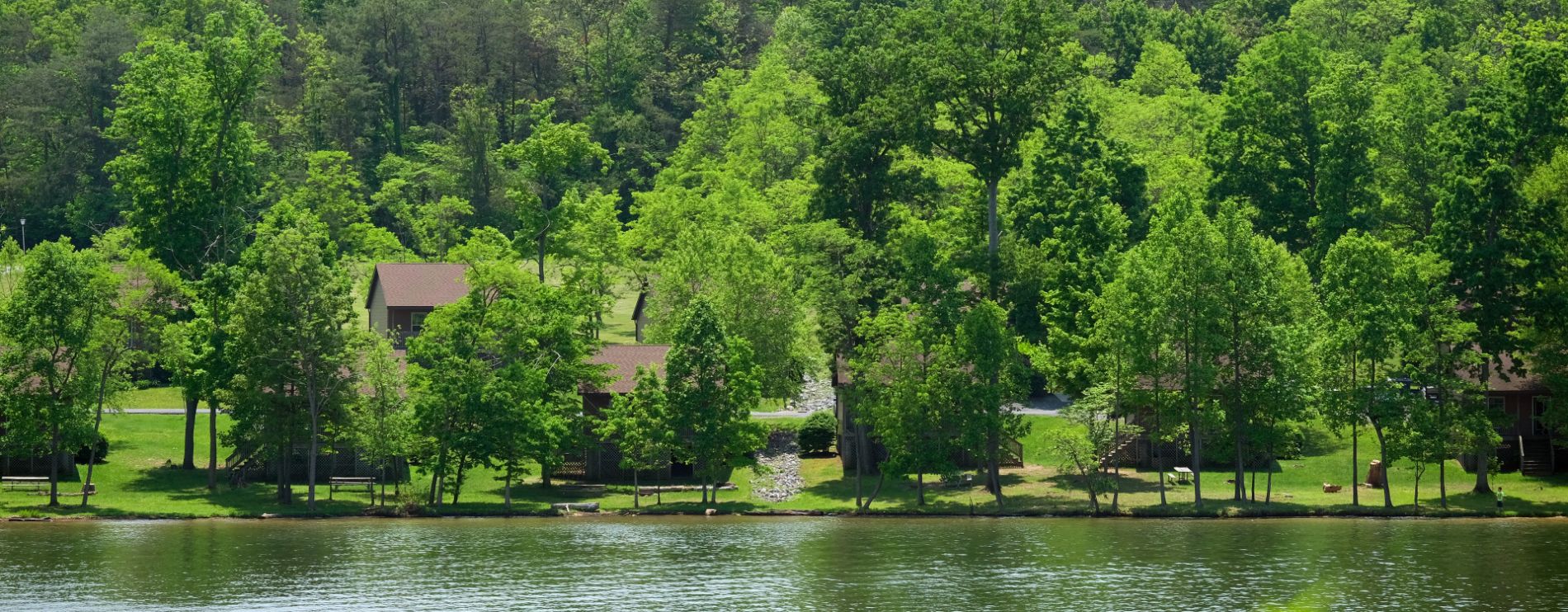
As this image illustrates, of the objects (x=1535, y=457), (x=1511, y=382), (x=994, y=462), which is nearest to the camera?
(x=994, y=462)

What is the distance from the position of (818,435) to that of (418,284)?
37.8m

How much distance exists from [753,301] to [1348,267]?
29.7 metres

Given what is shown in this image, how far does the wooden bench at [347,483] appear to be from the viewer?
90400 mm

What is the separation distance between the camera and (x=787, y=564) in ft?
223

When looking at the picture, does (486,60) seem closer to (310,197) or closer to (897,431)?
(310,197)

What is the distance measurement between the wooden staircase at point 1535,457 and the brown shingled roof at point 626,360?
42.4m

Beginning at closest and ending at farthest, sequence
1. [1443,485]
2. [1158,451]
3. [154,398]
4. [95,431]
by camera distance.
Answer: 1. [1443,485]
2. [95,431]
3. [1158,451]
4. [154,398]

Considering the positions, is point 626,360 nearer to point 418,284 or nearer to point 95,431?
point 95,431

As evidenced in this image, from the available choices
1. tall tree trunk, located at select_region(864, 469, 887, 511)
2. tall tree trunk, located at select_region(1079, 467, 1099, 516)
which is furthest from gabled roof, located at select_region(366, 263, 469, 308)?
tall tree trunk, located at select_region(1079, 467, 1099, 516)

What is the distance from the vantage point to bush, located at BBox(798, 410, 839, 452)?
9762 centimetres

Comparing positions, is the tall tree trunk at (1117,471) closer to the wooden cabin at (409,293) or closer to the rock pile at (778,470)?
the rock pile at (778,470)

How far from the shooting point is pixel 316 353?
85062 mm

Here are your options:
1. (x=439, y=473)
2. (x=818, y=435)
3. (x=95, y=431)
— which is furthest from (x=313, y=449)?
(x=818, y=435)

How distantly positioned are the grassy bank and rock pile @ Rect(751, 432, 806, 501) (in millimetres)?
641
